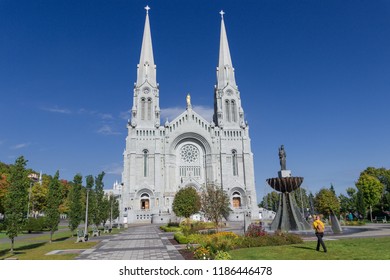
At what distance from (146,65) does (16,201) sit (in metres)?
58.0

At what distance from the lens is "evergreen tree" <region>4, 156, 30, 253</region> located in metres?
17.4

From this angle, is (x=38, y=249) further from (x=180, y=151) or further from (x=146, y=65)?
(x=146, y=65)

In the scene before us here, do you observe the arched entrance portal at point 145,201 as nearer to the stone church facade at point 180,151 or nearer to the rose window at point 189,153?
the stone church facade at point 180,151

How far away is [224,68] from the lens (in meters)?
74.5

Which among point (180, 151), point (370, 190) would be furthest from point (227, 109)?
point (370, 190)

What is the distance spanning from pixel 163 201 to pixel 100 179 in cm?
2684

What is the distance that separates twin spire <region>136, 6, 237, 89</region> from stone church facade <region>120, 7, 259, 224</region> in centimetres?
24

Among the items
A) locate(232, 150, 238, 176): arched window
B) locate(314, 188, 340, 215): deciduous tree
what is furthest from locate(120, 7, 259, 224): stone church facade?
locate(314, 188, 340, 215): deciduous tree

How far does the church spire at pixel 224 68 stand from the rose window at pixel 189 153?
17.3m

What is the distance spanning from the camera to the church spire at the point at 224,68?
73.8m

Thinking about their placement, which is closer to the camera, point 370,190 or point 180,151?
point 370,190

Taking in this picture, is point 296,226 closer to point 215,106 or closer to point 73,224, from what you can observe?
point 73,224

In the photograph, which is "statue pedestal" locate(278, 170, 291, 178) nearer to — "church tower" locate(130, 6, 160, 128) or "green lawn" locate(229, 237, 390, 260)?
"green lawn" locate(229, 237, 390, 260)

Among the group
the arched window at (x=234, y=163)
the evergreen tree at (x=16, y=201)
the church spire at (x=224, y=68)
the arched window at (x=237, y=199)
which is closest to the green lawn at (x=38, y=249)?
the evergreen tree at (x=16, y=201)
